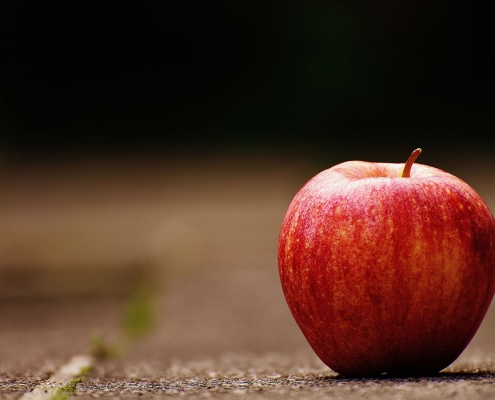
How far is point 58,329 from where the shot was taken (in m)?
4.25

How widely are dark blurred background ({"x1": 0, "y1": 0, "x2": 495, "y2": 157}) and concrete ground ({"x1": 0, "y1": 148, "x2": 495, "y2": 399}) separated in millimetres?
425

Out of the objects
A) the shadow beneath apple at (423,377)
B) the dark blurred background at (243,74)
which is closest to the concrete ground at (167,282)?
the shadow beneath apple at (423,377)

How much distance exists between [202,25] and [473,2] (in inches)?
141

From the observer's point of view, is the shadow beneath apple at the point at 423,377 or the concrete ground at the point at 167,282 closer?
the shadow beneath apple at the point at 423,377

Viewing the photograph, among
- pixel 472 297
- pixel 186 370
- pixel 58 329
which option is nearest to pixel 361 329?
pixel 472 297

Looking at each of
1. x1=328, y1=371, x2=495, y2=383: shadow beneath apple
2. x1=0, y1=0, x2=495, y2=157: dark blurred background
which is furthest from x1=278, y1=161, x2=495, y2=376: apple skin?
x1=0, y1=0, x2=495, y2=157: dark blurred background

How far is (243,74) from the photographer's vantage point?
9914mm

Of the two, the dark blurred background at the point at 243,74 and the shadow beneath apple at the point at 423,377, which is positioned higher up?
the dark blurred background at the point at 243,74

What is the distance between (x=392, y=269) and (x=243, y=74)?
8.15 metres

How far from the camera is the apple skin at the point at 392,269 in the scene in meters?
1.98

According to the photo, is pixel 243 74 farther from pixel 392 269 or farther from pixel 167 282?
pixel 392 269

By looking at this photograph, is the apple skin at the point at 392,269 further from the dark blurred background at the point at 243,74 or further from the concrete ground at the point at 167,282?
the dark blurred background at the point at 243,74

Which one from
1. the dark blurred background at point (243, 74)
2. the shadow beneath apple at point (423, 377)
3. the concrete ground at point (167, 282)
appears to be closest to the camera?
the shadow beneath apple at point (423, 377)

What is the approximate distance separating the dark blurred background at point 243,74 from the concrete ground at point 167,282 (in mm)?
425
